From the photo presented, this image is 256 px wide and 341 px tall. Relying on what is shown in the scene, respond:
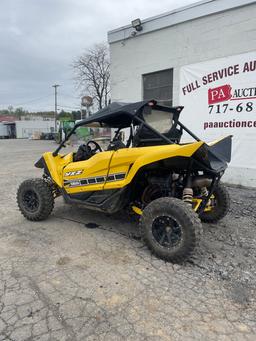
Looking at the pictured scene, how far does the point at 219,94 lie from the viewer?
7.15 m

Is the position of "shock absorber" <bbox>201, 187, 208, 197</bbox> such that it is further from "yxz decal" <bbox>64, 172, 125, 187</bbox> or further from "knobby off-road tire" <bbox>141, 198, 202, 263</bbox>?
"yxz decal" <bbox>64, 172, 125, 187</bbox>

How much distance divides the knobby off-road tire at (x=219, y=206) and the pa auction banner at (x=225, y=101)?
9.34 ft

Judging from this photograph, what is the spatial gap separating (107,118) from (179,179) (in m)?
1.39

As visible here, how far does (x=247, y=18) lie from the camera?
6.46 m

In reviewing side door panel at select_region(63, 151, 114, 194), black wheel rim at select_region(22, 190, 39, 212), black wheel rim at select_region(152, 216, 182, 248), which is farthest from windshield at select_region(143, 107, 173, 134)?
black wheel rim at select_region(22, 190, 39, 212)

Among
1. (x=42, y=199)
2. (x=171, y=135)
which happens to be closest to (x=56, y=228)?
(x=42, y=199)

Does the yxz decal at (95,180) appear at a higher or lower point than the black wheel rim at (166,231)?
higher

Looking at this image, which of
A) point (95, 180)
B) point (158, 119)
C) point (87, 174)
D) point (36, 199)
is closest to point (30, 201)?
A: point (36, 199)

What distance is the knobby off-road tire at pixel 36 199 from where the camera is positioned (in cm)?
466

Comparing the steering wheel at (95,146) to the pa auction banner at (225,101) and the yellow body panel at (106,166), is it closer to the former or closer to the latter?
the yellow body panel at (106,166)

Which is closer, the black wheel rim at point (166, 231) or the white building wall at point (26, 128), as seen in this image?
the black wheel rim at point (166, 231)

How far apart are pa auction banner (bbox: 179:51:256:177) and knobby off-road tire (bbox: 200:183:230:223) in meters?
2.85

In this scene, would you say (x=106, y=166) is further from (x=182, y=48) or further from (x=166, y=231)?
(x=182, y=48)

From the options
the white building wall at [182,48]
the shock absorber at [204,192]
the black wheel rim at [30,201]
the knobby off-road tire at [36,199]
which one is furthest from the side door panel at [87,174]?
the white building wall at [182,48]
